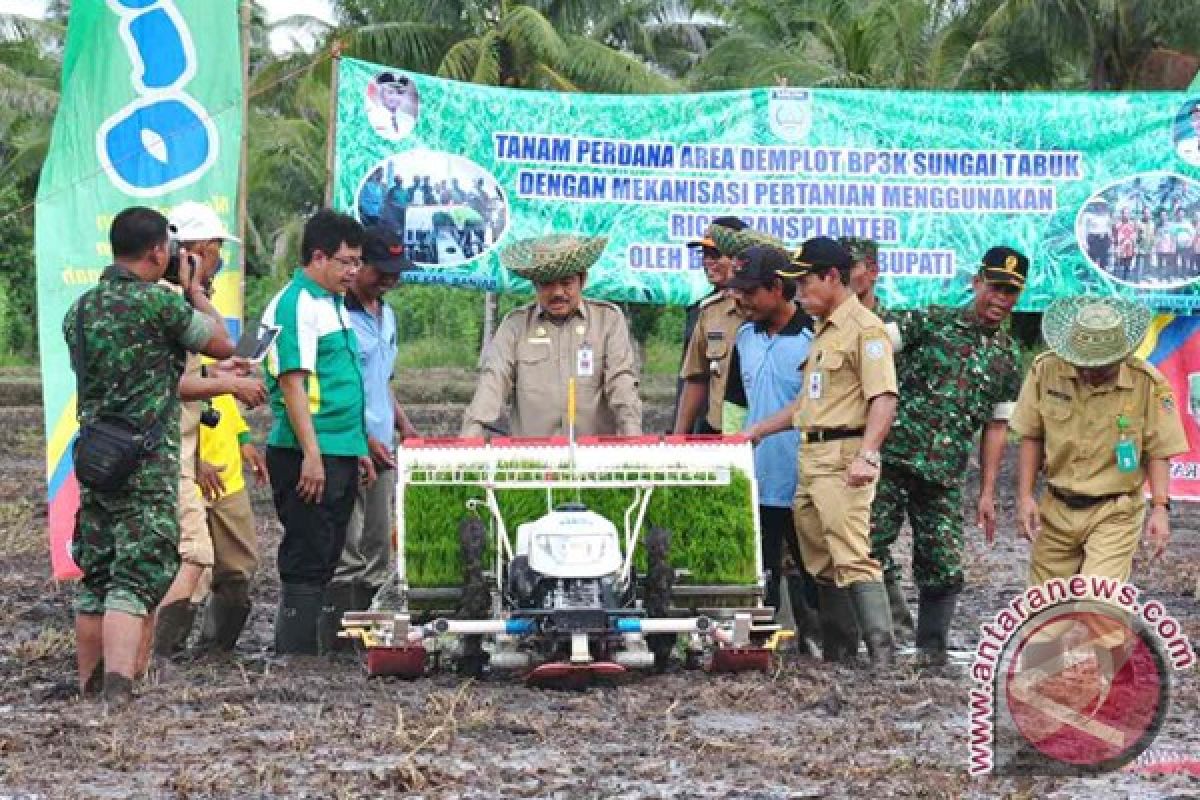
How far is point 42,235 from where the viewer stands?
1130 centimetres

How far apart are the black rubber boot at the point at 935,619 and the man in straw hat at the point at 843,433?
419 mm

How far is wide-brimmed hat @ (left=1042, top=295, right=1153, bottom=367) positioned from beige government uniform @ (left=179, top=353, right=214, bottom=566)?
3435 mm

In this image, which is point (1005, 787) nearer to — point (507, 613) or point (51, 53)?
point (507, 613)

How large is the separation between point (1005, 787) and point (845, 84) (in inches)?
1237

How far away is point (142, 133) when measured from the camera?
1131 centimetres

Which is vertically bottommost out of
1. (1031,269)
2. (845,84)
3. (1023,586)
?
(1023,586)

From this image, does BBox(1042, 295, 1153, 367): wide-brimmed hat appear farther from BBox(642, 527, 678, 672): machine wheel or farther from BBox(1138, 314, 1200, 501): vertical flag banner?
BBox(1138, 314, 1200, 501): vertical flag banner

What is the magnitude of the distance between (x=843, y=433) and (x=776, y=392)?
0.62m

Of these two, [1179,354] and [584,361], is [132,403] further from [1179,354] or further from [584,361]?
[1179,354]

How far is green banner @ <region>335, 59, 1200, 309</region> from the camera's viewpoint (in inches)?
484

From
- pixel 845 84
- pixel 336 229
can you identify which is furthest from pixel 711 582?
pixel 845 84

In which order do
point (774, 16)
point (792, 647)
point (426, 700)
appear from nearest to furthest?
point (426, 700) < point (792, 647) < point (774, 16)

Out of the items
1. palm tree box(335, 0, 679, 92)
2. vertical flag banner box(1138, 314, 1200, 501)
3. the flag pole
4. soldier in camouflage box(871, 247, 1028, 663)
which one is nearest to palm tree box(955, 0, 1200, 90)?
palm tree box(335, 0, 679, 92)

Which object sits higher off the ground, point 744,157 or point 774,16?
point 774,16
